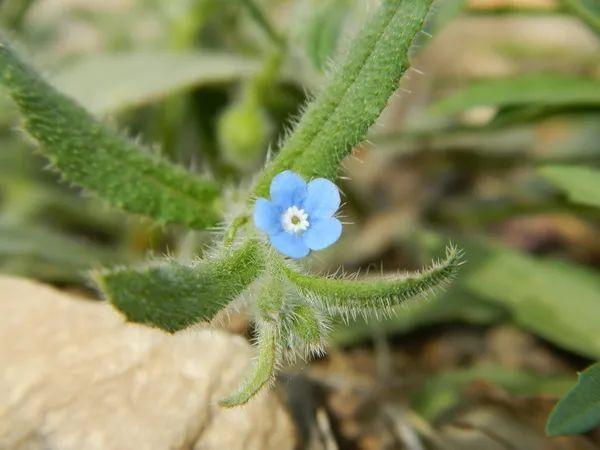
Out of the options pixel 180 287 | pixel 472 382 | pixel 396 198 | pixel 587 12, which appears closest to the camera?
pixel 180 287

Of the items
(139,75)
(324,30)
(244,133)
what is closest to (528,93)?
(324,30)

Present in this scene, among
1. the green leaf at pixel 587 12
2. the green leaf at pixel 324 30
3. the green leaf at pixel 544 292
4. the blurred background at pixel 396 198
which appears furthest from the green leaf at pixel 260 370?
the green leaf at pixel 587 12

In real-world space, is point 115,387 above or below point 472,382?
above

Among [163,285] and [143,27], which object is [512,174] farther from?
[163,285]

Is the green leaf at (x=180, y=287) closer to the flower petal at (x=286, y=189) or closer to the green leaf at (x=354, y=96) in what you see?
the flower petal at (x=286, y=189)

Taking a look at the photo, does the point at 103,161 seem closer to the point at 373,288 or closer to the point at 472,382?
the point at 373,288

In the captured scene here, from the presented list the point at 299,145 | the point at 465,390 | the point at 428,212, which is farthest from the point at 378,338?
the point at 299,145
